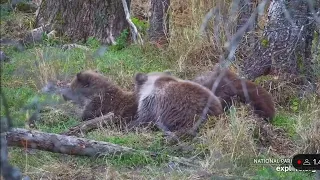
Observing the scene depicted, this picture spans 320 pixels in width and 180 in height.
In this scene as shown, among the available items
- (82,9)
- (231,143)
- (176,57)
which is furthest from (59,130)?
(82,9)

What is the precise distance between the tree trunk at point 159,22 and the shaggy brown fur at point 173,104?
3805 millimetres

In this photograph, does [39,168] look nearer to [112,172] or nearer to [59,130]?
[112,172]

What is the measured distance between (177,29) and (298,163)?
5239mm

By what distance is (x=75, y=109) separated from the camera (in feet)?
25.7

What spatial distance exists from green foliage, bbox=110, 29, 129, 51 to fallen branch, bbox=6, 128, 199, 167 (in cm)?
573

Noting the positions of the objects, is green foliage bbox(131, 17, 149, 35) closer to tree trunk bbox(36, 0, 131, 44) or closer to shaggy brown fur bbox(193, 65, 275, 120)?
tree trunk bbox(36, 0, 131, 44)

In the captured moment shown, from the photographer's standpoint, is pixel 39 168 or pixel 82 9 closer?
pixel 39 168

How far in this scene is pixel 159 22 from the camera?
Result: 11.3m

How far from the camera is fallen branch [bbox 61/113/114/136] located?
6.73m

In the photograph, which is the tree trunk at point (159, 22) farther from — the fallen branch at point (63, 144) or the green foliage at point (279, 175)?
the green foliage at point (279, 175)

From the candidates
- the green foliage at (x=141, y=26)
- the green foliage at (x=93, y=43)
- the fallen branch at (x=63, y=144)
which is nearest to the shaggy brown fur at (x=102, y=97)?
the fallen branch at (x=63, y=144)

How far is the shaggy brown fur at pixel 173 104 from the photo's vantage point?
6773mm
